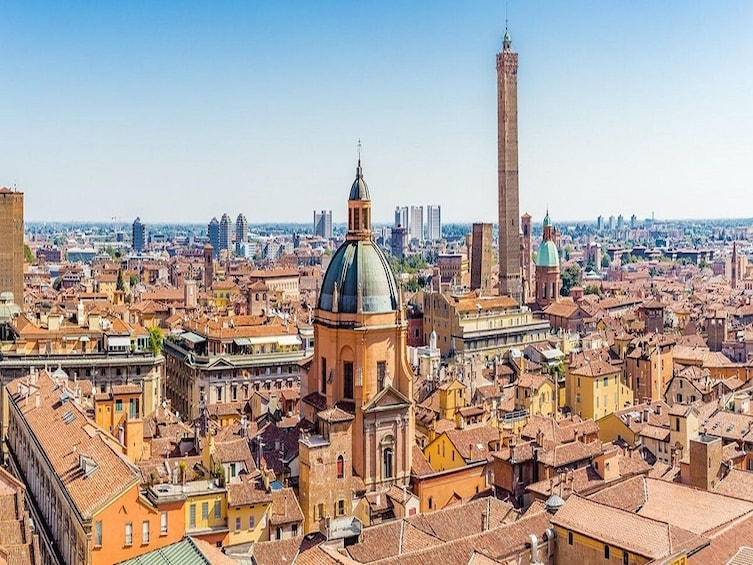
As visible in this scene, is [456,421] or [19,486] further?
[456,421]

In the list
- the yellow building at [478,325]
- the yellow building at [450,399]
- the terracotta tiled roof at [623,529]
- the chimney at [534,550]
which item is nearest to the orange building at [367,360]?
the yellow building at [450,399]

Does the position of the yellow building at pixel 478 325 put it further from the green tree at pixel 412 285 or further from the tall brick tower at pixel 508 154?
the green tree at pixel 412 285

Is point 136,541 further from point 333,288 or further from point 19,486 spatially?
point 333,288

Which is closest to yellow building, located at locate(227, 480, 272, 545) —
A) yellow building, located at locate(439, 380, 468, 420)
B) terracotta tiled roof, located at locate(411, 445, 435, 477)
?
terracotta tiled roof, located at locate(411, 445, 435, 477)

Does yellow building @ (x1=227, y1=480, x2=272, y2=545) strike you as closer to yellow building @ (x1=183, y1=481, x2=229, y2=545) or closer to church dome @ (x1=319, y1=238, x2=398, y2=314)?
yellow building @ (x1=183, y1=481, x2=229, y2=545)

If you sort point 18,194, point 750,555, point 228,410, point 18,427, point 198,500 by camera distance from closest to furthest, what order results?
point 750,555 → point 198,500 → point 18,427 → point 228,410 → point 18,194

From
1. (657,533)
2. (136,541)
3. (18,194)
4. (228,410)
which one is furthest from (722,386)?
(18,194)

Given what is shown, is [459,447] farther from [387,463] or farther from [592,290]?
[592,290]
